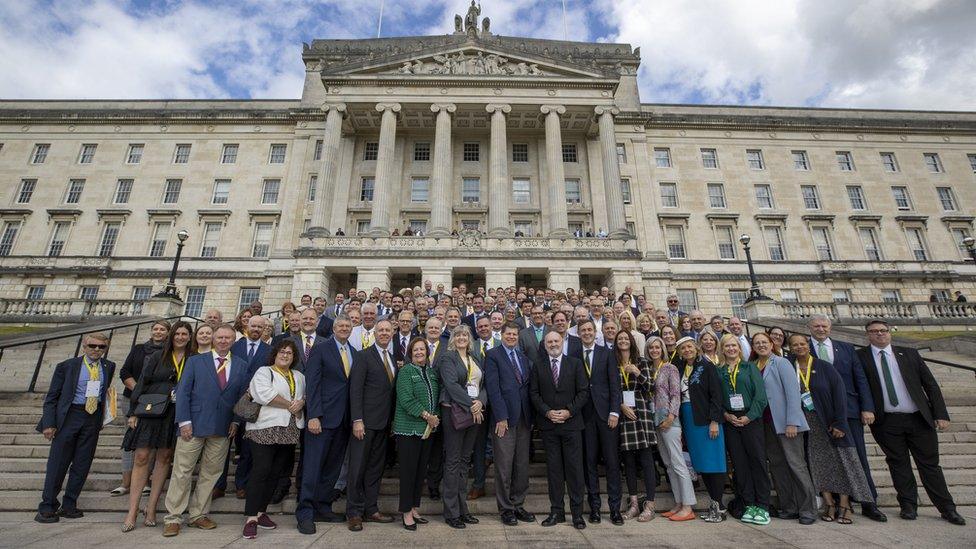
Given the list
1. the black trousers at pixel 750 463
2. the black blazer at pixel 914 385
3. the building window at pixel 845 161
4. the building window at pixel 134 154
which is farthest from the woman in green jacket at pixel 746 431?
the building window at pixel 134 154

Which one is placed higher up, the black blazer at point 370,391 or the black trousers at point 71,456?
the black blazer at point 370,391

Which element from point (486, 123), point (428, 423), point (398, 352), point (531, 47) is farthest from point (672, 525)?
point (531, 47)

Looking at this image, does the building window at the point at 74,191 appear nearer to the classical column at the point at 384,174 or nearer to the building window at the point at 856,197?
the classical column at the point at 384,174

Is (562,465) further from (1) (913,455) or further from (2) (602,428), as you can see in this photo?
(1) (913,455)

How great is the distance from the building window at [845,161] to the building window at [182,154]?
50.3 m

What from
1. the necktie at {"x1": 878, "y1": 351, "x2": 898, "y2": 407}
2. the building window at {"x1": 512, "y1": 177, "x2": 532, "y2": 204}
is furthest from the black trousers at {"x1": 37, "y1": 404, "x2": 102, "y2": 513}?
the building window at {"x1": 512, "y1": 177, "x2": 532, "y2": 204}

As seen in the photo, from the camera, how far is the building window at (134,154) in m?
32.1

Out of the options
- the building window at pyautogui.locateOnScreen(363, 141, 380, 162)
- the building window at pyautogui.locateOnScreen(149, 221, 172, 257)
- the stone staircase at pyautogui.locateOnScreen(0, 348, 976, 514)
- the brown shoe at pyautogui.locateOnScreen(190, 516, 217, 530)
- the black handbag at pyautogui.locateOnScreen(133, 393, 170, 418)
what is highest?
the building window at pyautogui.locateOnScreen(363, 141, 380, 162)

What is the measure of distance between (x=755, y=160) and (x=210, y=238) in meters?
40.9

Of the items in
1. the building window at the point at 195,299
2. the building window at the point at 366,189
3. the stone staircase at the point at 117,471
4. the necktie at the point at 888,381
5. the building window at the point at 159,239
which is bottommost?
the stone staircase at the point at 117,471

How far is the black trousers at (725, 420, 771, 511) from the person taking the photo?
5426 mm

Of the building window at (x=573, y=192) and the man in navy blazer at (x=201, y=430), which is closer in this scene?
the man in navy blazer at (x=201, y=430)

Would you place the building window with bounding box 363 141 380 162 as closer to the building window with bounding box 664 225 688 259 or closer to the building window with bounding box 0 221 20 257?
the building window with bounding box 664 225 688 259

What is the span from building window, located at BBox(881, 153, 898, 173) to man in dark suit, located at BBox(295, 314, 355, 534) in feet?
144
